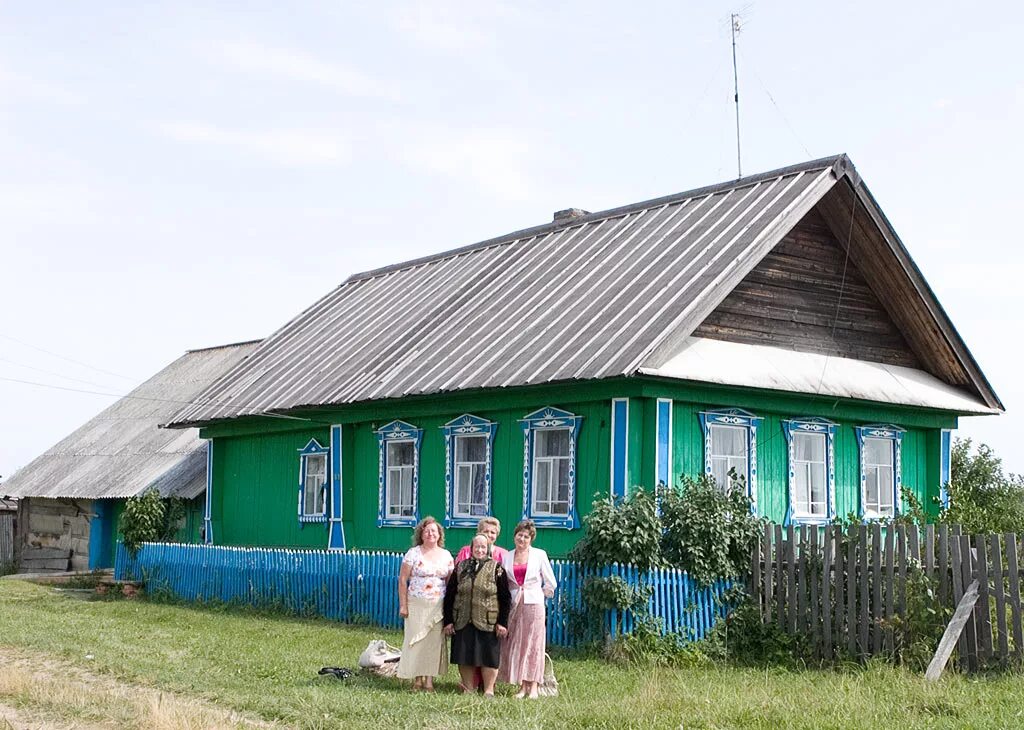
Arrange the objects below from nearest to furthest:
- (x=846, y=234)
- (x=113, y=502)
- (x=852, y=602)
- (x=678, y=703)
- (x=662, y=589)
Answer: (x=678, y=703)
(x=852, y=602)
(x=662, y=589)
(x=846, y=234)
(x=113, y=502)

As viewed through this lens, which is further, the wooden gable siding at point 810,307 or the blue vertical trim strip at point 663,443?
the wooden gable siding at point 810,307

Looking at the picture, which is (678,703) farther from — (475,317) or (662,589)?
(475,317)

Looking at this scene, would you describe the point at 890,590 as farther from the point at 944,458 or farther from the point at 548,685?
the point at 944,458

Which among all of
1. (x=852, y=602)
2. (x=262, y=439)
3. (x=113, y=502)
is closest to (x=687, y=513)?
(x=852, y=602)

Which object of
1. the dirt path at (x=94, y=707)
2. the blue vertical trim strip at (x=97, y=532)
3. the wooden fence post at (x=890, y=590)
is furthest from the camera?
the blue vertical trim strip at (x=97, y=532)

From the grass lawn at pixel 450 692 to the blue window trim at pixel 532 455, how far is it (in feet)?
8.46

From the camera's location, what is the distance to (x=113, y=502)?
27.0 metres

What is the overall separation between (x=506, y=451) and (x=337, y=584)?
288 centimetres

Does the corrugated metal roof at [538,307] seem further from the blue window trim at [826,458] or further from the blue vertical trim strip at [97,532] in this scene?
the blue vertical trim strip at [97,532]

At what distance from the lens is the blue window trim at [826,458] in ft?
55.4

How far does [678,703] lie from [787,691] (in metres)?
Result: 1.30

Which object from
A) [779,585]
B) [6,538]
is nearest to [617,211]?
[779,585]

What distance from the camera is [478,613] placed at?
35.7ft

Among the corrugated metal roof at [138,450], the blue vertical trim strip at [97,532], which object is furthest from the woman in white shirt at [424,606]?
the blue vertical trim strip at [97,532]
